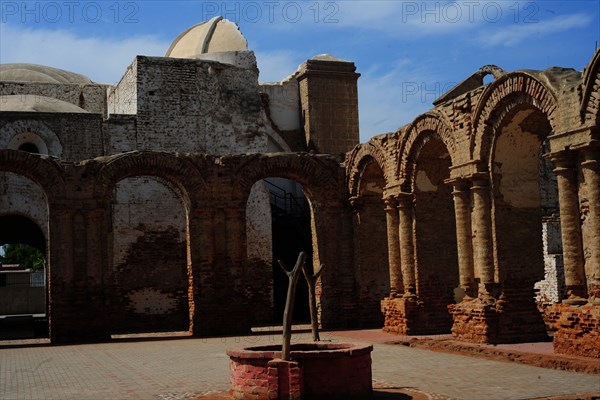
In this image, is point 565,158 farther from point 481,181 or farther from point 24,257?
point 24,257

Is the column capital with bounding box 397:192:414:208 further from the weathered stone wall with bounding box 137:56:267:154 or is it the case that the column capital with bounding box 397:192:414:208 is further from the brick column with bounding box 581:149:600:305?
the weathered stone wall with bounding box 137:56:267:154

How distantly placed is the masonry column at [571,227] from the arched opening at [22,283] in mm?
14576

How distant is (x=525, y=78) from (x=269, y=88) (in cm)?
1563

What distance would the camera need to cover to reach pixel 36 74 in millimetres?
29203

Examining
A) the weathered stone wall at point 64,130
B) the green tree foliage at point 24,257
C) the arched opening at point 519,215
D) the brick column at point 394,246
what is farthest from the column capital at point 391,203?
the green tree foliage at point 24,257

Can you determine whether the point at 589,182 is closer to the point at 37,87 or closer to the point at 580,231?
the point at 580,231

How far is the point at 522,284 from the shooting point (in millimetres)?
14320

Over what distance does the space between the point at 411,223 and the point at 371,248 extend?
280 centimetres

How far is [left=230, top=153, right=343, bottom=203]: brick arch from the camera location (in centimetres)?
1964

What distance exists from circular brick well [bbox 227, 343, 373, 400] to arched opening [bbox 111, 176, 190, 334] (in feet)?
45.2

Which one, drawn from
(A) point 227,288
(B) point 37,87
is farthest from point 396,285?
(B) point 37,87

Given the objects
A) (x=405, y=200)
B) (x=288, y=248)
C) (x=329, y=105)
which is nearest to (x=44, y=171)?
(x=405, y=200)

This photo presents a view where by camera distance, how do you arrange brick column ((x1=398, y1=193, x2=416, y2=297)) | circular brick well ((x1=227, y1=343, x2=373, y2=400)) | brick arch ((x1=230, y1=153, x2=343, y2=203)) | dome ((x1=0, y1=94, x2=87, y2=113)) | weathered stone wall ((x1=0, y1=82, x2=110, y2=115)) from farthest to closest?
weathered stone wall ((x1=0, y1=82, x2=110, y2=115)) < dome ((x1=0, y1=94, x2=87, y2=113)) < brick arch ((x1=230, y1=153, x2=343, y2=203)) < brick column ((x1=398, y1=193, x2=416, y2=297)) < circular brick well ((x1=227, y1=343, x2=373, y2=400))

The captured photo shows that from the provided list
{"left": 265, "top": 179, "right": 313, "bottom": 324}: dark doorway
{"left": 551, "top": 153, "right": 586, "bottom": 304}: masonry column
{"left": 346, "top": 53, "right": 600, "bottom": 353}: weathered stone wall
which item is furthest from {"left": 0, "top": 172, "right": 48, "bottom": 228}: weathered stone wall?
{"left": 551, "top": 153, "right": 586, "bottom": 304}: masonry column
